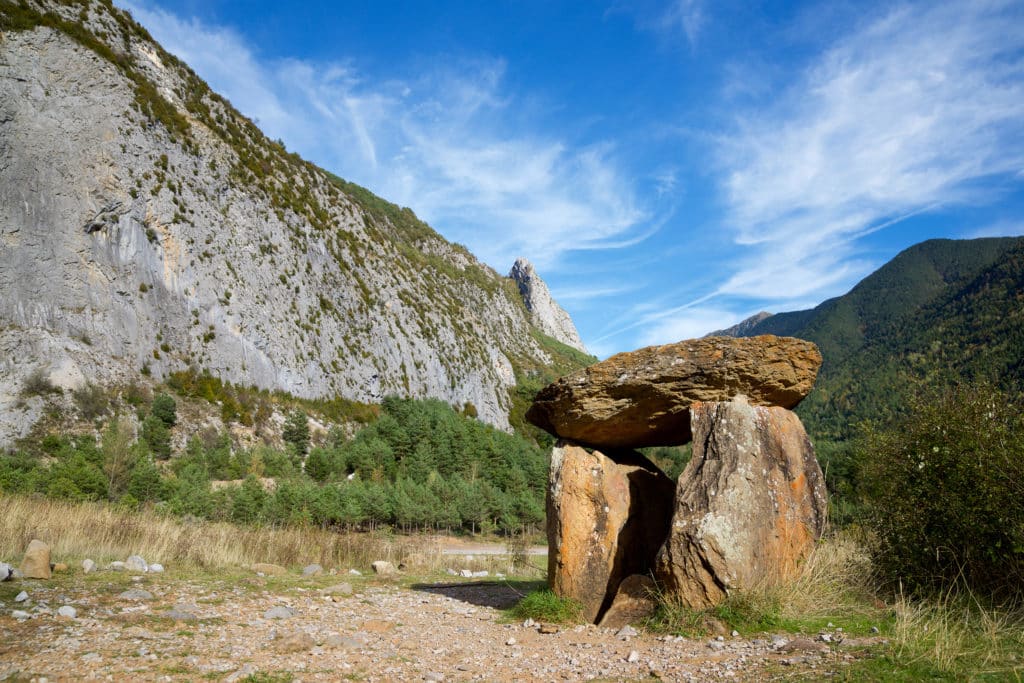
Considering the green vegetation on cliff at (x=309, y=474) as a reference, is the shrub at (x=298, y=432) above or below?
above

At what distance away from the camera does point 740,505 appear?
7.51 meters

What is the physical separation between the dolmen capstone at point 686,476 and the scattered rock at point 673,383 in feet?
0.06

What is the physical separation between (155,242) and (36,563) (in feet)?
97.6

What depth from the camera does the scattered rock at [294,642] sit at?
6531mm

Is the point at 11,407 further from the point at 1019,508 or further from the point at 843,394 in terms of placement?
the point at 843,394

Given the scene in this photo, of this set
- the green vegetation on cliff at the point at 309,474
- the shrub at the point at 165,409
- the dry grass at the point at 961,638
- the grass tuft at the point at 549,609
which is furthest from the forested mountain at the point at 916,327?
the shrub at the point at 165,409

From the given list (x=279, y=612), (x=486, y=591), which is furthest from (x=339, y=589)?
(x=486, y=591)

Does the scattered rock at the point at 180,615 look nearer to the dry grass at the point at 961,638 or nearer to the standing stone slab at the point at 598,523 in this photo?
the standing stone slab at the point at 598,523

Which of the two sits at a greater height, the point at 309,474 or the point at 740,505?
the point at 309,474

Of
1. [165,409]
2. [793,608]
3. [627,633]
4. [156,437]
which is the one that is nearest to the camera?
[793,608]

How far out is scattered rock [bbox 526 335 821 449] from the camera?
864cm

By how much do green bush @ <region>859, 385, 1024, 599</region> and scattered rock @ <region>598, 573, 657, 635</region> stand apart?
10.5 ft

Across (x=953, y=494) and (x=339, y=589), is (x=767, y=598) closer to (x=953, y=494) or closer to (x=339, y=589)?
(x=953, y=494)

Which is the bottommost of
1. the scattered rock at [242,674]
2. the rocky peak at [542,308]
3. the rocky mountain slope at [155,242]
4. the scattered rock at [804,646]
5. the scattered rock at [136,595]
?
the scattered rock at [804,646]
